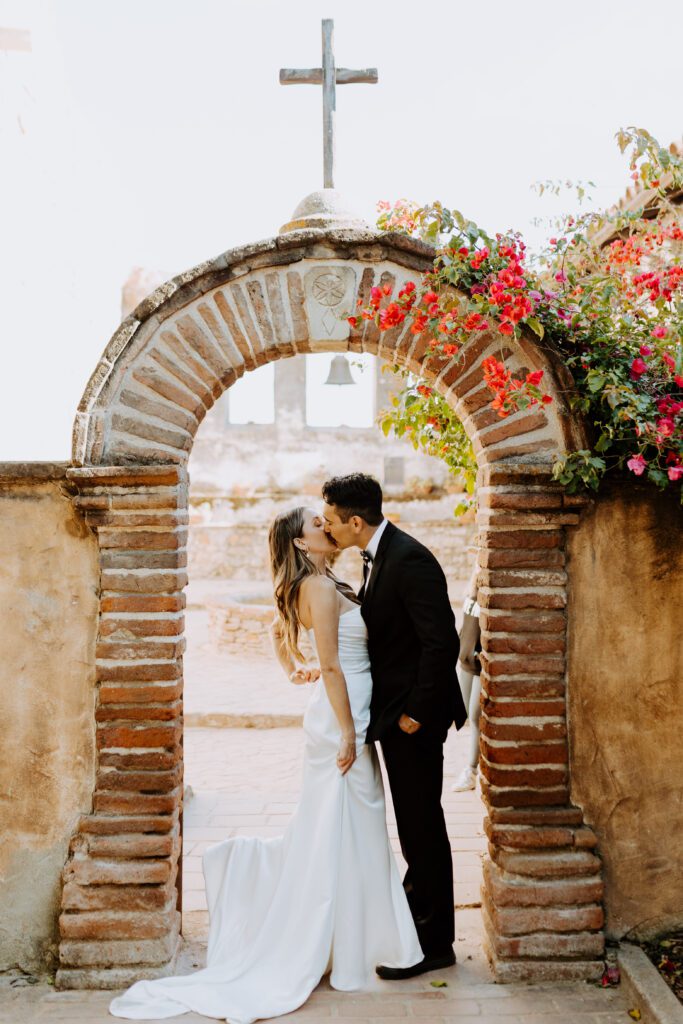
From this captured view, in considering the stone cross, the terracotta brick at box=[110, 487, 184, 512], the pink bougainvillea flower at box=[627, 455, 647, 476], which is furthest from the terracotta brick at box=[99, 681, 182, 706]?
the stone cross

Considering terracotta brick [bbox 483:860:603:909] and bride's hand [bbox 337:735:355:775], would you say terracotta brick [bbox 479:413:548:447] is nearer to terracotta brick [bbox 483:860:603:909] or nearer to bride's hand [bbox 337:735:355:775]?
bride's hand [bbox 337:735:355:775]

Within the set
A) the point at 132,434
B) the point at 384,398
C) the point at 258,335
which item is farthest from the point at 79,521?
the point at 384,398

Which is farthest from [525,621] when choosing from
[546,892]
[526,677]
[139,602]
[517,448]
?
[139,602]

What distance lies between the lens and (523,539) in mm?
3367

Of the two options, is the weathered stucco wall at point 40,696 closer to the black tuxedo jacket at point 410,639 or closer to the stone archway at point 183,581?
the stone archway at point 183,581

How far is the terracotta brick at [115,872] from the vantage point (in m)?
3.22

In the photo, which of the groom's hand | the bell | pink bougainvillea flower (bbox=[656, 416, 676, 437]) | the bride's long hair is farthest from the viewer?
the bell

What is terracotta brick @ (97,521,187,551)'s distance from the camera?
11.0ft

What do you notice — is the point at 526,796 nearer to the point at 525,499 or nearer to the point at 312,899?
the point at 312,899

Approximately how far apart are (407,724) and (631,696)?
966 mm

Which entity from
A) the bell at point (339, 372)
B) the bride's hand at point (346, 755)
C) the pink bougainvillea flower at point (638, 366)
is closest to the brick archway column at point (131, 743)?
the bride's hand at point (346, 755)

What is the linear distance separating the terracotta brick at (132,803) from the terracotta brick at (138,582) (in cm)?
77

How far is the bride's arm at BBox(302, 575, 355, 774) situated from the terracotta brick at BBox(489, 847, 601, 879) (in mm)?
767

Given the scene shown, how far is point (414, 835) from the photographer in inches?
132
